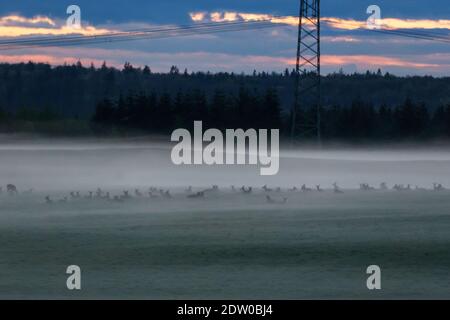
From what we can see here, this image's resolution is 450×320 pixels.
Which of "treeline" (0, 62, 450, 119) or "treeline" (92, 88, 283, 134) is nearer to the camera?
"treeline" (92, 88, 283, 134)

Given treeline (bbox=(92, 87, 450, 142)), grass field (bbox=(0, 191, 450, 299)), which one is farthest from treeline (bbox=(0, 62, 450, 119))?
grass field (bbox=(0, 191, 450, 299))

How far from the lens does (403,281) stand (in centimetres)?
2930

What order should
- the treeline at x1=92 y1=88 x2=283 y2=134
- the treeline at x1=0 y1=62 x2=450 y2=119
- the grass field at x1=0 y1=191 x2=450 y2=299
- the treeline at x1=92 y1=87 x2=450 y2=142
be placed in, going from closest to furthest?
the grass field at x1=0 y1=191 x2=450 y2=299
the treeline at x1=92 y1=88 x2=283 y2=134
the treeline at x1=92 y1=87 x2=450 y2=142
the treeline at x1=0 y1=62 x2=450 y2=119

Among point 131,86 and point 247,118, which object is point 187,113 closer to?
point 247,118

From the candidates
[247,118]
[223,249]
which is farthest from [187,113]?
[223,249]

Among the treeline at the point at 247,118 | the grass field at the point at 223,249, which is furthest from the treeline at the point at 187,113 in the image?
the grass field at the point at 223,249

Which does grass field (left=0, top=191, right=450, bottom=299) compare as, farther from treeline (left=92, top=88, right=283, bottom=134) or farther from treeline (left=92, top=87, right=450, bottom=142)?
treeline (left=92, top=87, right=450, bottom=142)

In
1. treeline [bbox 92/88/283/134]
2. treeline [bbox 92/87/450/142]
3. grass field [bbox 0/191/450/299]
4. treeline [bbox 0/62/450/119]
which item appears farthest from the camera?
treeline [bbox 0/62/450/119]

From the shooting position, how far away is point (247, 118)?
94438mm

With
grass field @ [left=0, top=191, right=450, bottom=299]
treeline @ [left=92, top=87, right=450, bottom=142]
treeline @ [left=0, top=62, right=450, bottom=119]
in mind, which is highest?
treeline @ [left=0, top=62, right=450, bottom=119]

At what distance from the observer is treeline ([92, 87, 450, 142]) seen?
9156 cm
